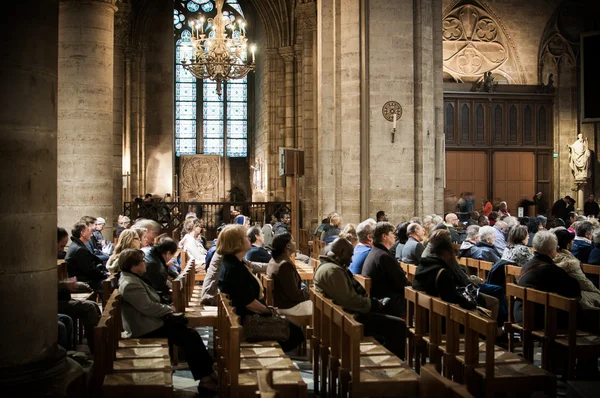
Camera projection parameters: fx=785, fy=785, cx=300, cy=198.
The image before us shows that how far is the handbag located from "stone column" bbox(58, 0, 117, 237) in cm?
867

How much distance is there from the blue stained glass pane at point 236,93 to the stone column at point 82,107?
66.0ft

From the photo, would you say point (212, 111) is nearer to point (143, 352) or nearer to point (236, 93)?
point (236, 93)

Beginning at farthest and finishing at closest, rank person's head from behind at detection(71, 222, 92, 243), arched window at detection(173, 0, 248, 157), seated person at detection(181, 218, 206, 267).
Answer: arched window at detection(173, 0, 248, 157), seated person at detection(181, 218, 206, 267), person's head from behind at detection(71, 222, 92, 243)

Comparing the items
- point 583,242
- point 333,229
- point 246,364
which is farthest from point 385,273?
point 333,229

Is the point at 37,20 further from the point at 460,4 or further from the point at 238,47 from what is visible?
the point at 460,4

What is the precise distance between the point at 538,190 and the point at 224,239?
65.6 feet

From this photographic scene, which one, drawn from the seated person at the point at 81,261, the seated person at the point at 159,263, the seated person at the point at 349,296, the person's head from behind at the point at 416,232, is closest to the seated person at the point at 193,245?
the seated person at the point at 81,261

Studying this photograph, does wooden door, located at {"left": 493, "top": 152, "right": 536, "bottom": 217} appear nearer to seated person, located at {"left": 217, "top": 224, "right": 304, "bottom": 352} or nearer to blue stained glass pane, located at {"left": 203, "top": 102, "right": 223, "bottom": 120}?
blue stained glass pane, located at {"left": 203, "top": 102, "right": 223, "bottom": 120}

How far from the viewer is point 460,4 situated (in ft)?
82.3

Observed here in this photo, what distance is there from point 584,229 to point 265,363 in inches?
254

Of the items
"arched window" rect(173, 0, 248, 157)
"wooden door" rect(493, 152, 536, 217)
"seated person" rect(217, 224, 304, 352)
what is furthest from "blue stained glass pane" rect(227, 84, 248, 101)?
"seated person" rect(217, 224, 304, 352)

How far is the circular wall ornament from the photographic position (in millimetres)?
15453

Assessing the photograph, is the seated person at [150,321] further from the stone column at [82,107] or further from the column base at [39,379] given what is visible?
the stone column at [82,107]

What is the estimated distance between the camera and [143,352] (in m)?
5.76
